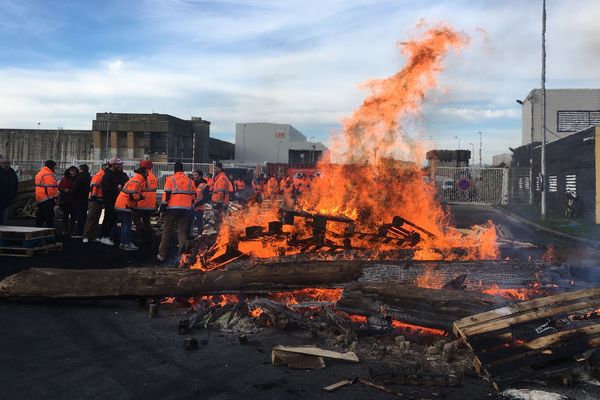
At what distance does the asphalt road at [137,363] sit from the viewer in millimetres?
3756

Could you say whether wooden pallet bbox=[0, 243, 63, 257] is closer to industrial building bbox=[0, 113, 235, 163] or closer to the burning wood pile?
the burning wood pile

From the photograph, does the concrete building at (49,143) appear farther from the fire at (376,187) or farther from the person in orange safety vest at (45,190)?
the fire at (376,187)

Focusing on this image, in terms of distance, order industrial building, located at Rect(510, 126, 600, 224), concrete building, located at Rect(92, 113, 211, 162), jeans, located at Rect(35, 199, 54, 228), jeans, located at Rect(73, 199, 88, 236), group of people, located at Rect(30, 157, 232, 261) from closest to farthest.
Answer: group of people, located at Rect(30, 157, 232, 261) → jeans, located at Rect(35, 199, 54, 228) → jeans, located at Rect(73, 199, 88, 236) → industrial building, located at Rect(510, 126, 600, 224) → concrete building, located at Rect(92, 113, 211, 162)

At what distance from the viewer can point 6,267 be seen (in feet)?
26.8

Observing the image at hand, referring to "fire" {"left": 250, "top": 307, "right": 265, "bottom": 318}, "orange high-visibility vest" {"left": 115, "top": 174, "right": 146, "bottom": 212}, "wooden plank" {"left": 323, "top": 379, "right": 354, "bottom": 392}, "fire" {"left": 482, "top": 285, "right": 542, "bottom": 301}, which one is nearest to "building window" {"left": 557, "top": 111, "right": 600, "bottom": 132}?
"fire" {"left": 482, "top": 285, "right": 542, "bottom": 301}

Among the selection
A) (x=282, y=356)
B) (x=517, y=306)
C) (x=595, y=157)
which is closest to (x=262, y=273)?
(x=282, y=356)

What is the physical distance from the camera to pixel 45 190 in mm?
11094

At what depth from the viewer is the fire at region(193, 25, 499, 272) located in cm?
795

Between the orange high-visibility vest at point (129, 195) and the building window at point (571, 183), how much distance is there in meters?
19.6

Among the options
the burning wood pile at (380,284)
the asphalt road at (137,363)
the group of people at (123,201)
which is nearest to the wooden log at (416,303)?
the burning wood pile at (380,284)

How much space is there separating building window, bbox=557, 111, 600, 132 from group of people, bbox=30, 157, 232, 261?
3718 centimetres

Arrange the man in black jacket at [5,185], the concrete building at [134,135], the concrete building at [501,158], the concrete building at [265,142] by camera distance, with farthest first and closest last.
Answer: the concrete building at [501,158] → the concrete building at [265,142] → the concrete building at [134,135] → the man in black jacket at [5,185]

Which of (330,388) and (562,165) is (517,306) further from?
(562,165)

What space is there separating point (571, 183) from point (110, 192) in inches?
809
